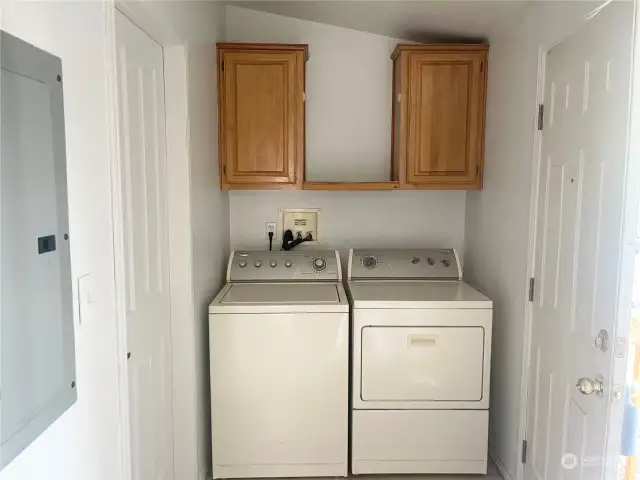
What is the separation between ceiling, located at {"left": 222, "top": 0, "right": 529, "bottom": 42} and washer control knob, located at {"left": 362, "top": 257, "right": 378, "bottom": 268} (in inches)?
49.4

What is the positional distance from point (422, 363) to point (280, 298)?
731mm

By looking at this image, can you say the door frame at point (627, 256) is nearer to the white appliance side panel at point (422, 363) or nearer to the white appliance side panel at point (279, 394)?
the white appliance side panel at point (422, 363)

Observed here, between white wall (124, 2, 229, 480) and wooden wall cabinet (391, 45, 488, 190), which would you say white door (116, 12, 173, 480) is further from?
wooden wall cabinet (391, 45, 488, 190)

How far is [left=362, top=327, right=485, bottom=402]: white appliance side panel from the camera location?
2.40m

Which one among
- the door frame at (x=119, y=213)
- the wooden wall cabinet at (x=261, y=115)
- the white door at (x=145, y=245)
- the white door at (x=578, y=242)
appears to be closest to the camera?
the door frame at (x=119, y=213)

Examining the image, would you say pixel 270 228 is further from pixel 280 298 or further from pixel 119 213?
pixel 119 213

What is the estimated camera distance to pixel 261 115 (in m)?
2.68

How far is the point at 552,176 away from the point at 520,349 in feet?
2.55

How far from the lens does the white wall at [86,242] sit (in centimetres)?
108

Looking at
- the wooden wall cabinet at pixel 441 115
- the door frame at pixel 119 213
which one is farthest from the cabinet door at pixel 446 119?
the door frame at pixel 119 213

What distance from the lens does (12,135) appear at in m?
0.95

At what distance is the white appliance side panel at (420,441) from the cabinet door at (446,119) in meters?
1.18

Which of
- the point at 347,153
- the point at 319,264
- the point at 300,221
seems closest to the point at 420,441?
the point at 319,264

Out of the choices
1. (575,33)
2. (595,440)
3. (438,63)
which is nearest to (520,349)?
(595,440)
